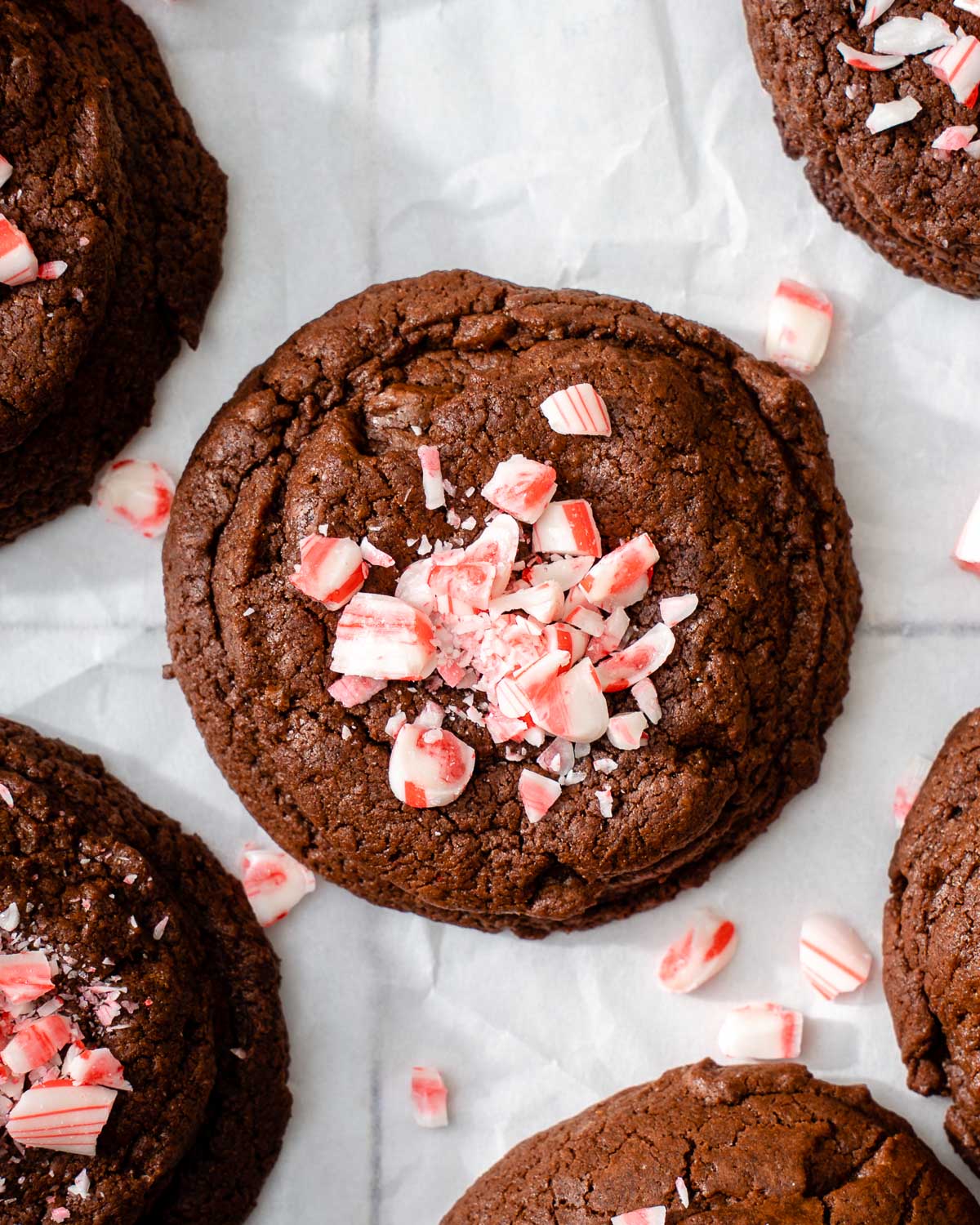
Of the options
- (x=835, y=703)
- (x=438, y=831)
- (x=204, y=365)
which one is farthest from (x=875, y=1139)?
(x=204, y=365)

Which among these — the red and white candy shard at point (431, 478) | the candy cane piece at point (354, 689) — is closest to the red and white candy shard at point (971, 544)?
the red and white candy shard at point (431, 478)

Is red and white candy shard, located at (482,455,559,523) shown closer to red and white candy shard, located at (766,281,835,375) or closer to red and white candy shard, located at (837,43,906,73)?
red and white candy shard, located at (766,281,835,375)

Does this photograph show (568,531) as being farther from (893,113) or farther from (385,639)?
(893,113)

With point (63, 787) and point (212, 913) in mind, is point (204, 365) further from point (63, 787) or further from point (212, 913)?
point (212, 913)

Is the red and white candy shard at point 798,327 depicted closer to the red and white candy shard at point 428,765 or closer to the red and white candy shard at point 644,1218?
the red and white candy shard at point 428,765

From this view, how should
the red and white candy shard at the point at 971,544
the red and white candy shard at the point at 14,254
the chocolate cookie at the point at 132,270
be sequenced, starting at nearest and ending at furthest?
the red and white candy shard at the point at 14,254 < the chocolate cookie at the point at 132,270 < the red and white candy shard at the point at 971,544
